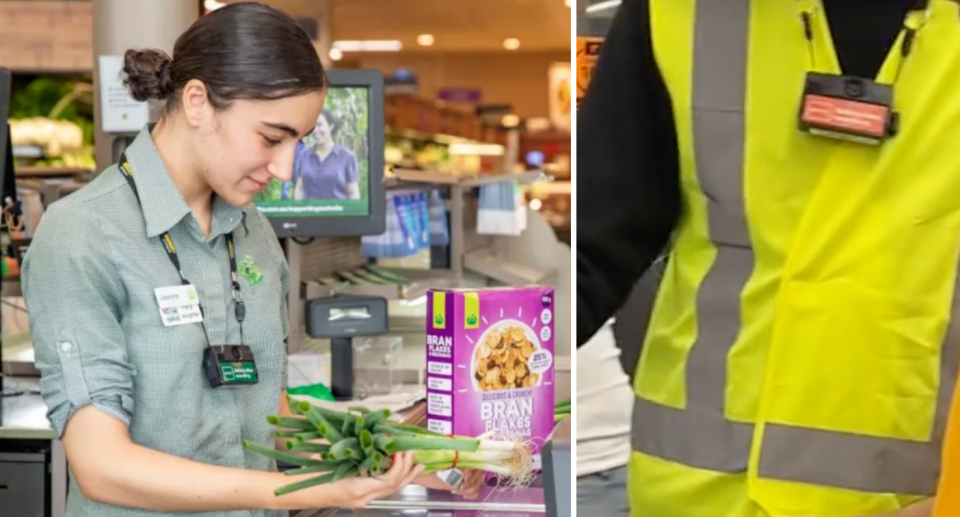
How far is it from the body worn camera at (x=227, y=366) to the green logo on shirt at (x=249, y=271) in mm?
127

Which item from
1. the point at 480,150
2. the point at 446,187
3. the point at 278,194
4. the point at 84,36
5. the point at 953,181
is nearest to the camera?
the point at 953,181

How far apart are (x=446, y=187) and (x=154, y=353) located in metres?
3.23

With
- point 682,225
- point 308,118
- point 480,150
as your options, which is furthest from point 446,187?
point 480,150

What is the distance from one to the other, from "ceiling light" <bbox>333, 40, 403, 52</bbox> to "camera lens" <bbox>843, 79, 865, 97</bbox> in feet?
53.0

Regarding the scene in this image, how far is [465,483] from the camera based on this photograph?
1.99 meters

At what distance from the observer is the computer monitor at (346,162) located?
3.27m

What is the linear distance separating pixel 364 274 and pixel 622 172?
3.21m

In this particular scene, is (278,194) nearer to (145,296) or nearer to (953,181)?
(145,296)

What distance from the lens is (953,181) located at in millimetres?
1094

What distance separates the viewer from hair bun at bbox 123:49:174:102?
5.69ft

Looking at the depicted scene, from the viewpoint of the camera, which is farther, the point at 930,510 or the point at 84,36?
the point at 84,36

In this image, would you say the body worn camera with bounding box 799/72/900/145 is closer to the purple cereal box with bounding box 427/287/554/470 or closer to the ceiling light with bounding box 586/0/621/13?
the ceiling light with bounding box 586/0/621/13

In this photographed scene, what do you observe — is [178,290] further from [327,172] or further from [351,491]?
[327,172]

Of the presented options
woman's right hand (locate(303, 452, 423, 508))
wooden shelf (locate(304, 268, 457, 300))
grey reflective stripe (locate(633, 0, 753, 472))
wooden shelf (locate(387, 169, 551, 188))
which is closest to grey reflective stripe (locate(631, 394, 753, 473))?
grey reflective stripe (locate(633, 0, 753, 472))
